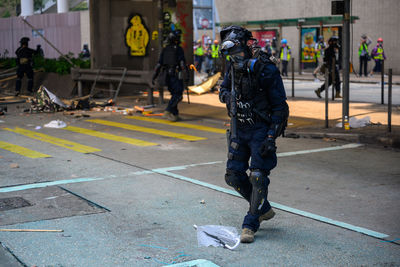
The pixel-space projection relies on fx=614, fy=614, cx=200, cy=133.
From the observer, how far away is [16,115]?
15.8 meters

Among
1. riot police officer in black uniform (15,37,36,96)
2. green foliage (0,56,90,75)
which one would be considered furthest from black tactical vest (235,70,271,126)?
riot police officer in black uniform (15,37,36,96)

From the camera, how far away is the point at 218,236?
5.41 metres

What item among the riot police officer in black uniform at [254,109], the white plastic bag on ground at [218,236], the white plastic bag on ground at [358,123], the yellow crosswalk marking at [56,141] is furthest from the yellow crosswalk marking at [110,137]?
the riot police officer in black uniform at [254,109]

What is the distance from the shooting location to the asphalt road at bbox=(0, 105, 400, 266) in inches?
196

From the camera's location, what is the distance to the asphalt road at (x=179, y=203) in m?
4.98

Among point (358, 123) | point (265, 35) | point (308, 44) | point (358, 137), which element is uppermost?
point (265, 35)

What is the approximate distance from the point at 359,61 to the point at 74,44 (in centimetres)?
1513

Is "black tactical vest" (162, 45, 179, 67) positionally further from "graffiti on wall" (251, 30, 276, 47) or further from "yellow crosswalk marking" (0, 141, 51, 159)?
"graffiti on wall" (251, 30, 276, 47)

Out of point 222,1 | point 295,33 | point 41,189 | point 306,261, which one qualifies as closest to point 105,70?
point 41,189

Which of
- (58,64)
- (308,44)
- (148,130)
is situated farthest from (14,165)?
(308,44)

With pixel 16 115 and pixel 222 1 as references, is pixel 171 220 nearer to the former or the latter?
pixel 16 115

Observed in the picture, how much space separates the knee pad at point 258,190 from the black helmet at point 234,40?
1064 mm

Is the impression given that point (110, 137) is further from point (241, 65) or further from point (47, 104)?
point (241, 65)

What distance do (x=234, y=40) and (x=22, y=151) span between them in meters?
5.93
